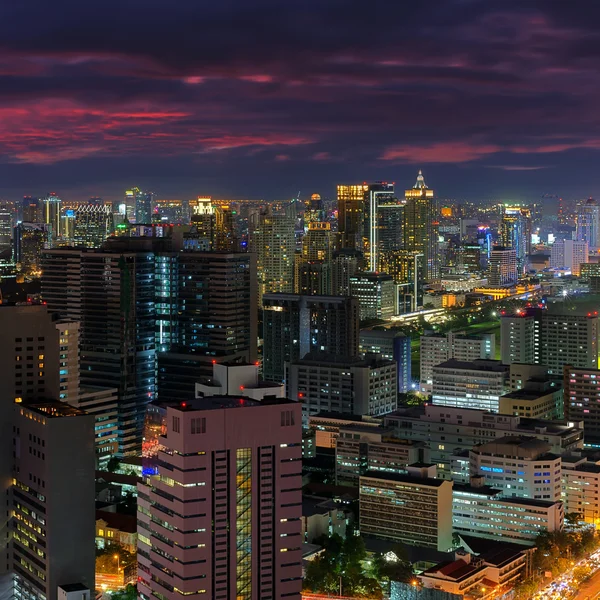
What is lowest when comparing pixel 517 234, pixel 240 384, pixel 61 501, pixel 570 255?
pixel 61 501

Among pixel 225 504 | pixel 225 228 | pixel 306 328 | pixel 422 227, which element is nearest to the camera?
pixel 225 504

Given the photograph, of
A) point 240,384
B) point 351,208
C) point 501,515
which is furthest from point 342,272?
point 240,384

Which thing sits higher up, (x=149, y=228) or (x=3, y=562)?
(x=149, y=228)

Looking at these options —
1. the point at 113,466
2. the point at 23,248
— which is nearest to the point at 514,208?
the point at 23,248

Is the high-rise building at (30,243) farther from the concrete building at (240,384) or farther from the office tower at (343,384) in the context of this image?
the concrete building at (240,384)

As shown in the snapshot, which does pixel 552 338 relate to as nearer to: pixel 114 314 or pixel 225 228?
pixel 114 314

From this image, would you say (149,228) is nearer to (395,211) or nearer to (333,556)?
(333,556)

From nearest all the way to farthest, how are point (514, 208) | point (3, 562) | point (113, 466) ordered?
point (3, 562) < point (113, 466) < point (514, 208)

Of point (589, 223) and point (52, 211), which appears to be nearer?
→ point (52, 211)
